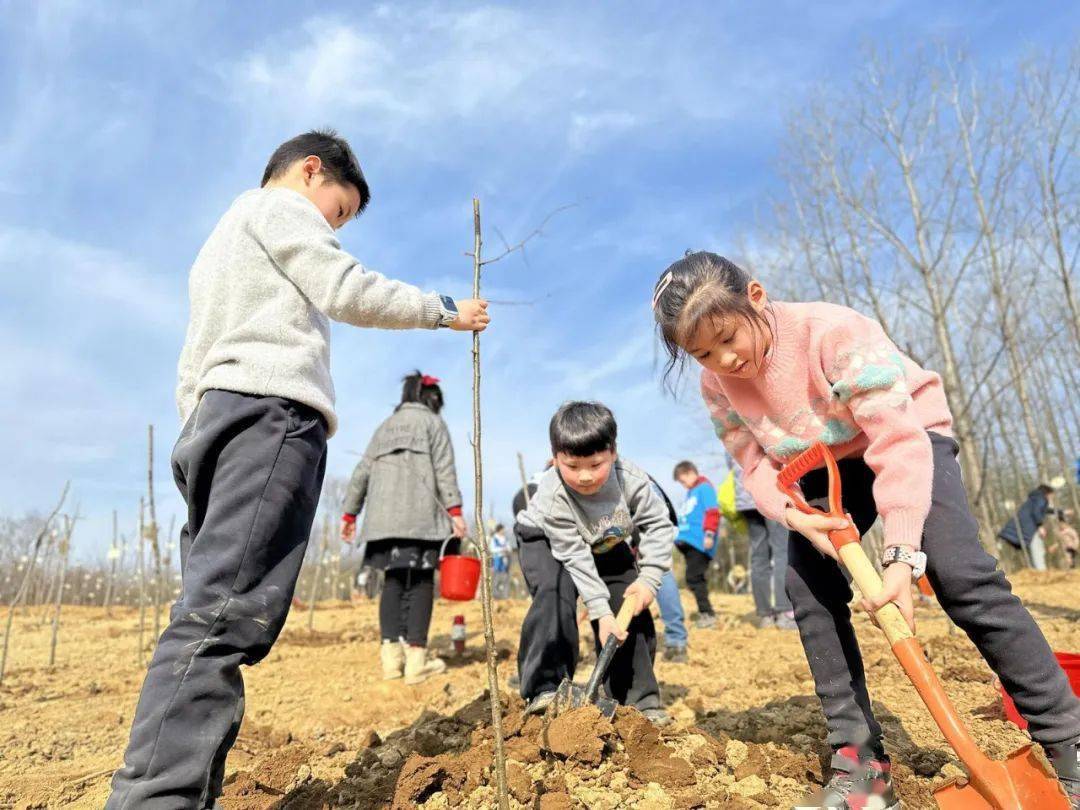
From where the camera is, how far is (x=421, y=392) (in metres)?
4.70

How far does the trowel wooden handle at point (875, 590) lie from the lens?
1.55 meters

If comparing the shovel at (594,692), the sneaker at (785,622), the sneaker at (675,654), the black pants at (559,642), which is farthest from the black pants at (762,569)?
the shovel at (594,692)

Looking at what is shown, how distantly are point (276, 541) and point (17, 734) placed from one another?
101 inches

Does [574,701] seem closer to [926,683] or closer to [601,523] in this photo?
[601,523]

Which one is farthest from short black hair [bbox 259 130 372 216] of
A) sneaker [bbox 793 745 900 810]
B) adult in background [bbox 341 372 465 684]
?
adult in background [bbox 341 372 465 684]

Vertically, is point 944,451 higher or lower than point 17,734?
higher

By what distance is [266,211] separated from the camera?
6.14 feet

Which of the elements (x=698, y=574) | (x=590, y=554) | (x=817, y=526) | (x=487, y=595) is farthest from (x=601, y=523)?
(x=698, y=574)

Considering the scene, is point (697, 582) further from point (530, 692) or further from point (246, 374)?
point (246, 374)

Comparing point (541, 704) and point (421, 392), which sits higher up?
point (421, 392)

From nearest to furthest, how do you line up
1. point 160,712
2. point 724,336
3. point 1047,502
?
point 160,712 → point 724,336 → point 1047,502

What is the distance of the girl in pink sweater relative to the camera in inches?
64.2

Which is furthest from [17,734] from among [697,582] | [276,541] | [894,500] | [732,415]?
[697,582]

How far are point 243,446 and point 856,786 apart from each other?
1.62 m
